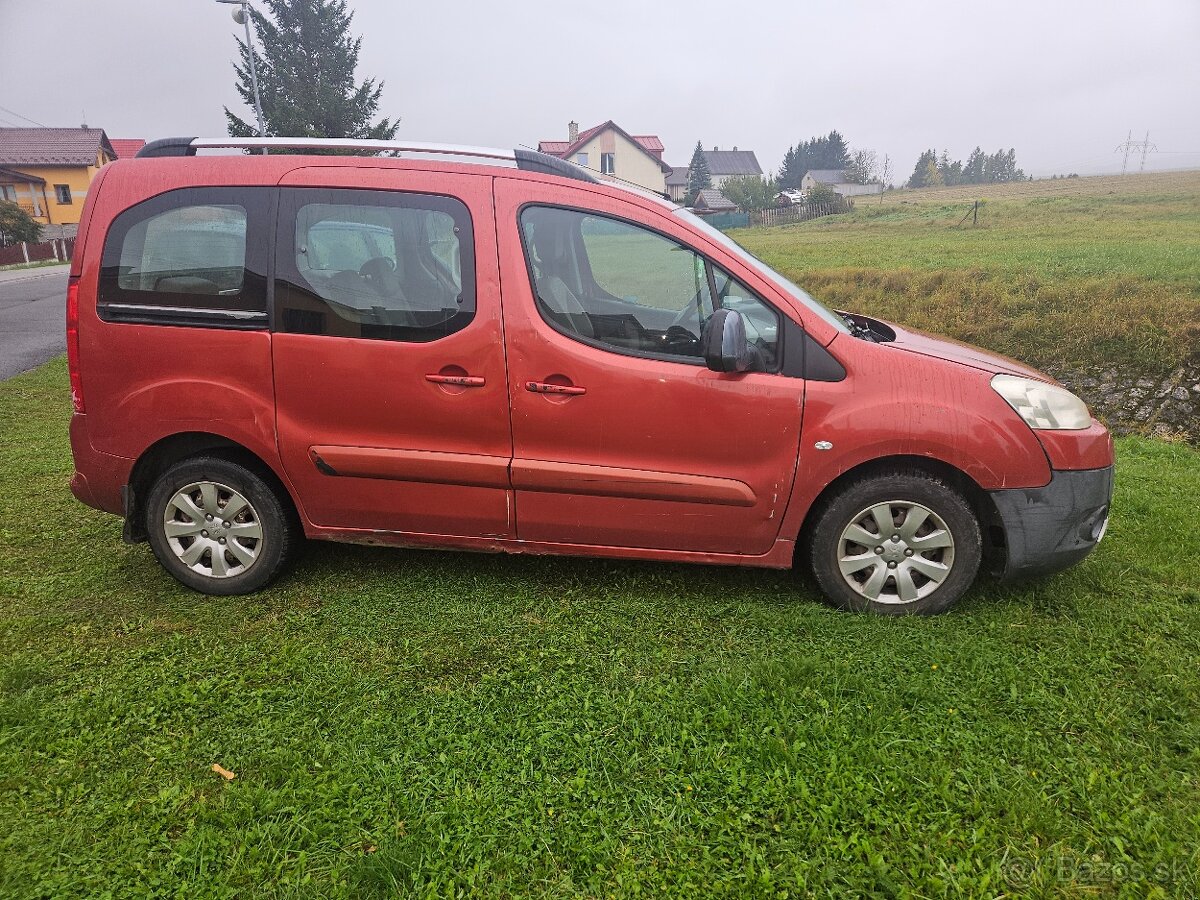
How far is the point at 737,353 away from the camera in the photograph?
10.6 feet

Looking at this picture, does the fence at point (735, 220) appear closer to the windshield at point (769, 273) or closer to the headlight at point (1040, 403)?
the windshield at point (769, 273)

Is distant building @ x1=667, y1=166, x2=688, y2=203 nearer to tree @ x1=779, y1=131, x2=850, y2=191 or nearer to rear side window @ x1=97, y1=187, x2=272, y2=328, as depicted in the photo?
tree @ x1=779, y1=131, x2=850, y2=191

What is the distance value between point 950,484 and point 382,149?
2999 millimetres

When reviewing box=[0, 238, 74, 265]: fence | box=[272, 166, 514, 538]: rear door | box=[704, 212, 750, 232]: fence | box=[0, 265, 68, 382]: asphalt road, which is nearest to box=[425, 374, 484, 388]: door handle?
box=[272, 166, 514, 538]: rear door

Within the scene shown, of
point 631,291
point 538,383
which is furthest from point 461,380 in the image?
point 631,291

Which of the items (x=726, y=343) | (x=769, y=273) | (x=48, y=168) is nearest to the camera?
(x=726, y=343)

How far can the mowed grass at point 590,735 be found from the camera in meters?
2.19

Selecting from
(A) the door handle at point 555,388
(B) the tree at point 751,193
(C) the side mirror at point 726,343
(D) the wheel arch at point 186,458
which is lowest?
(D) the wheel arch at point 186,458

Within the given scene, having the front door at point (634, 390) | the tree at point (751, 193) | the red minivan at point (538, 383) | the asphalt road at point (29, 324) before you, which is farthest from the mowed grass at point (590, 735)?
the tree at point (751, 193)

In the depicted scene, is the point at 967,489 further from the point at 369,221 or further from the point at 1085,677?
the point at 369,221

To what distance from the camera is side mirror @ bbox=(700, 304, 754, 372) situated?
10.6ft

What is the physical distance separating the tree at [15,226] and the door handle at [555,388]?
43.6m

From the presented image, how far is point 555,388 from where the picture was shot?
11.2 feet

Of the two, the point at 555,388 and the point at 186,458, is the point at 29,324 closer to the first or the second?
the point at 186,458
